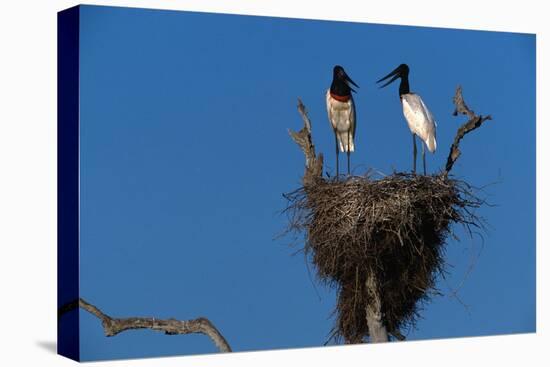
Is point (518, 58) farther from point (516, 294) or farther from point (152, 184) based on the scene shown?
point (152, 184)

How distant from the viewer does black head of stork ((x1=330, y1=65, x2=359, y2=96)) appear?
11297mm

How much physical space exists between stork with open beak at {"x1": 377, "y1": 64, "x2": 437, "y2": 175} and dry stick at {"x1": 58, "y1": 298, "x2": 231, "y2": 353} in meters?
2.51

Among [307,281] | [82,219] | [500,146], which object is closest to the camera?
[82,219]

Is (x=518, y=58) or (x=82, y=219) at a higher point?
(x=518, y=58)

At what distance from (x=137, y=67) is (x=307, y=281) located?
2549 millimetres

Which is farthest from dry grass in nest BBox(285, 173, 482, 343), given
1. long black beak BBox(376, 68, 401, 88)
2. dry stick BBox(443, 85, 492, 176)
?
long black beak BBox(376, 68, 401, 88)

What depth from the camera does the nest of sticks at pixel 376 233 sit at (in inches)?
425

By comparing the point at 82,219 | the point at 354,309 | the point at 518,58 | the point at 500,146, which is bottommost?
the point at 354,309

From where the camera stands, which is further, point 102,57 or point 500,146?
point 500,146

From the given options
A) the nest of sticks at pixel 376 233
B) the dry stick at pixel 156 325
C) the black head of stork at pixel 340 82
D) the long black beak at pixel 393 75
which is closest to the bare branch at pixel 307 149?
the nest of sticks at pixel 376 233

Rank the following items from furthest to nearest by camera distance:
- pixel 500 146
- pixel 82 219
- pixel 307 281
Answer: pixel 500 146 → pixel 307 281 → pixel 82 219

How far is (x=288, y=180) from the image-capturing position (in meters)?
11.1

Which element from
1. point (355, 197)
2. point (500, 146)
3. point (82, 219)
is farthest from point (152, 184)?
point (500, 146)

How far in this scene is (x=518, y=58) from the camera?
12281mm
